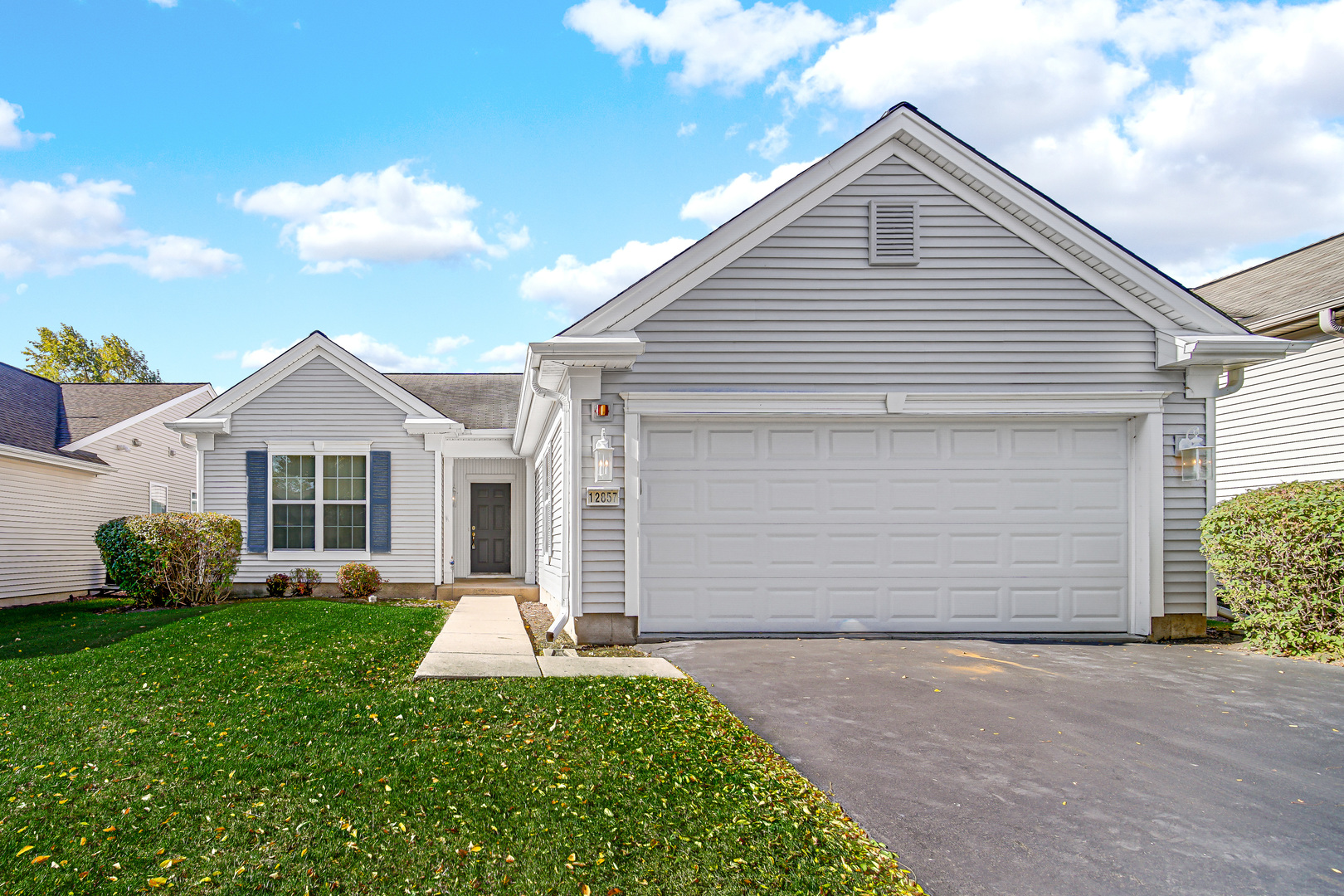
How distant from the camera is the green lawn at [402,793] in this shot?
8.91 ft

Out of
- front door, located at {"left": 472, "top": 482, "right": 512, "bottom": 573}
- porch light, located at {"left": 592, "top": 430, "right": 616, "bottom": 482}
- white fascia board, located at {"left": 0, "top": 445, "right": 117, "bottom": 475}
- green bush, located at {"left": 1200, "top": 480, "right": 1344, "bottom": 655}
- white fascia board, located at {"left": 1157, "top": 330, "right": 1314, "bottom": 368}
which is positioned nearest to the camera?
green bush, located at {"left": 1200, "top": 480, "right": 1344, "bottom": 655}

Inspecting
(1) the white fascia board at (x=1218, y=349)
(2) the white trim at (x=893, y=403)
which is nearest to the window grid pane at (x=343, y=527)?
(2) the white trim at (x=893, y=403)

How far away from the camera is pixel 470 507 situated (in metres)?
14.9

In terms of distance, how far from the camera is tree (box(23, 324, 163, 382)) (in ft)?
111

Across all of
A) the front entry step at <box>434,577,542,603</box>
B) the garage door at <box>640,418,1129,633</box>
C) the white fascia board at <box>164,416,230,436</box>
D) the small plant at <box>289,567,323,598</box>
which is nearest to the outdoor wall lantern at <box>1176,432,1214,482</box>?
the garage door at <box>640,418,1129,633</box>

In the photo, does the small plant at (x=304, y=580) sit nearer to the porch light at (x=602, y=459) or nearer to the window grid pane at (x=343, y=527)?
the window grid pane at (x=343, y=527)

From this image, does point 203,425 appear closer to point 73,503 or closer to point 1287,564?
point 73,503

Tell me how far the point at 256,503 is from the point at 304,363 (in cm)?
255

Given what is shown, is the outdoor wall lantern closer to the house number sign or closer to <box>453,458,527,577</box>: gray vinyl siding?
the house number sign

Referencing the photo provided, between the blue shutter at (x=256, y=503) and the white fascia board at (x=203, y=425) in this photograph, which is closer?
the white fascia board at (x=203, y=425)

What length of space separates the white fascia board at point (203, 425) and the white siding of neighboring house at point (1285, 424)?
47.5 ft

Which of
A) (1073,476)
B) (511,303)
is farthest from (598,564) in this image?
(511,303)

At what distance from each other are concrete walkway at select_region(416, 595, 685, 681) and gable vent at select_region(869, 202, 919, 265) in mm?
4602

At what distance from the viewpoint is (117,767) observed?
12.2 feet
